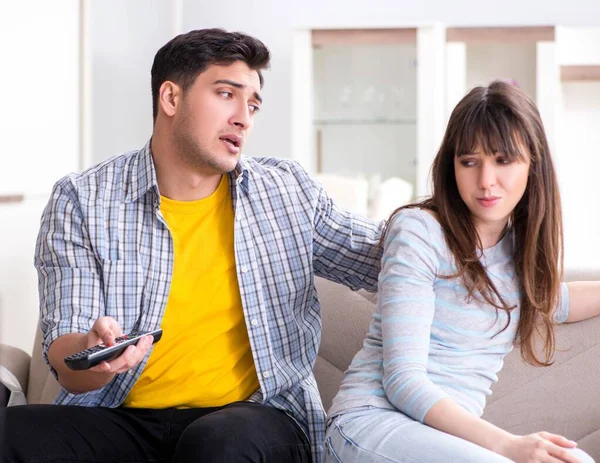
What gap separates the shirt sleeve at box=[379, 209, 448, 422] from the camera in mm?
1453

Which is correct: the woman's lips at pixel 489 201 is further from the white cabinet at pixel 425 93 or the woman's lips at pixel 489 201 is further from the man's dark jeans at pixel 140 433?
the white cabinet at pixel 425 93

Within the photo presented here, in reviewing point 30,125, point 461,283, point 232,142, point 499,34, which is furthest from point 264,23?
point 461,283

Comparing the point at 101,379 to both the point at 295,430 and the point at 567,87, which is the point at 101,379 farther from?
the point at 567,87

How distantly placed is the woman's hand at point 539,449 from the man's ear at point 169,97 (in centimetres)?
99

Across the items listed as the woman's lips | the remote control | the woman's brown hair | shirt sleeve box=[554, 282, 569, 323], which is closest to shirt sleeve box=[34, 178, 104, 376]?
the remote control

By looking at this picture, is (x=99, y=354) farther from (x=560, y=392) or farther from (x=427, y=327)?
(x=560, y=392)

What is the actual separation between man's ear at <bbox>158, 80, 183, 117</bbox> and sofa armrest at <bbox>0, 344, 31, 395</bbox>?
25.4 inches

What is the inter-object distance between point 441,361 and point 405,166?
8.78ft

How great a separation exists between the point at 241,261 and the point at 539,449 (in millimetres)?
698

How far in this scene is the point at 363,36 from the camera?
4.12 metres

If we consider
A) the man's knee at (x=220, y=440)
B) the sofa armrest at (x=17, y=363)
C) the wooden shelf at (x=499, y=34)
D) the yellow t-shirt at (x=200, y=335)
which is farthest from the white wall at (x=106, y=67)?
the man's knee at (x=220, y=440)

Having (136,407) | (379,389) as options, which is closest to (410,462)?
(379,389)

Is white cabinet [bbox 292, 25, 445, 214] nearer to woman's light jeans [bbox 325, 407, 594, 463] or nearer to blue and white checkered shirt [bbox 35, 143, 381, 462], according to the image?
blue and white checkered shirt [bbox 35, 143, 381, 462]

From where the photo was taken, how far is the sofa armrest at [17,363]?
2.04 metres
